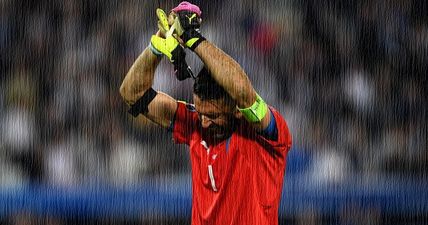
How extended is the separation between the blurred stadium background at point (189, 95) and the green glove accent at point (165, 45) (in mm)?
2844

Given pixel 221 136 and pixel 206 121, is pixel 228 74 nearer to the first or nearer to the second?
pixel 206 121

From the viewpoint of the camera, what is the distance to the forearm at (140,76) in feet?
14.4

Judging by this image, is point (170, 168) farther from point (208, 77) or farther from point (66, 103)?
point (208, 77)

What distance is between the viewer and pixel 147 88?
453 cm

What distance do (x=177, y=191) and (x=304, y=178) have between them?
39.1 inches

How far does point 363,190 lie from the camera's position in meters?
7.05

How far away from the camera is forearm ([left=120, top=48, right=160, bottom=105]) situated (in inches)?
173

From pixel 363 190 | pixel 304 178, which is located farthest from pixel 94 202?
pixel 363 190

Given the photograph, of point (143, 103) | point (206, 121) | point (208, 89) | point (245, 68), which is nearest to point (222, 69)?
point (208, 89)

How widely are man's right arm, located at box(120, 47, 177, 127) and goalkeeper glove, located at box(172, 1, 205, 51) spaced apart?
0.33 m

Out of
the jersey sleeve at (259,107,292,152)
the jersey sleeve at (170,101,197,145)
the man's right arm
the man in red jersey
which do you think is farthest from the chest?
the man's right arm

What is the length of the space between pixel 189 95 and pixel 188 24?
420 centimetres

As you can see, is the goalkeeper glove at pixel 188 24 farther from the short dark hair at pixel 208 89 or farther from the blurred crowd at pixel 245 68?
the blurred crowd at pixel 245 68

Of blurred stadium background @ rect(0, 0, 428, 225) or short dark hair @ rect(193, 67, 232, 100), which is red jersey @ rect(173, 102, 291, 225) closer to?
short dark hair @ rect(193, 67, 232, 100)
